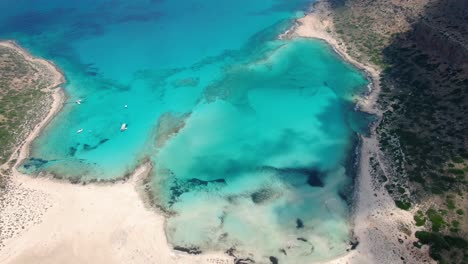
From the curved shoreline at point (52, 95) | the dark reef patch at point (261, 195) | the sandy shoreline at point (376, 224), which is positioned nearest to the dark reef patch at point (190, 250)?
the dark reef patch at point (261, 195)

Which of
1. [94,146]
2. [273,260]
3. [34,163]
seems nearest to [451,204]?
[273,260]

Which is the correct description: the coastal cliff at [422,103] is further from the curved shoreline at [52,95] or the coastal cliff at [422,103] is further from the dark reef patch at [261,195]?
the curved shoreline at [52,95]

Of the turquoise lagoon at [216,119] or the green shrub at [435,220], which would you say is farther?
the turquoise lagoon at [216,119]

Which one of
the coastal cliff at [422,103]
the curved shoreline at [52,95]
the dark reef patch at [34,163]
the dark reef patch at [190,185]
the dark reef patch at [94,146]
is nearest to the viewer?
the coastal cliff at [422,103]

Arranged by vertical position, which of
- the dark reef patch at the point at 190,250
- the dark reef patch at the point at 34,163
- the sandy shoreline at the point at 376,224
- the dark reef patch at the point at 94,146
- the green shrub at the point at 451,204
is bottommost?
the dark reef patch at the point at 34,163

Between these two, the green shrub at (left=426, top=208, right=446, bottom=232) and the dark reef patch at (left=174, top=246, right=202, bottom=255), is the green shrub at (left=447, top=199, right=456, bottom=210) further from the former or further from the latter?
the dark reef patch at (left=174, top=246, right=202, bottom=255)

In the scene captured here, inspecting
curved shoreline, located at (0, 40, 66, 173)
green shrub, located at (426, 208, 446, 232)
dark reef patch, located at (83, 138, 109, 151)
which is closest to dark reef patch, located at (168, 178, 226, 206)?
dark reef patch, located at (83, 138, 109, 151)
